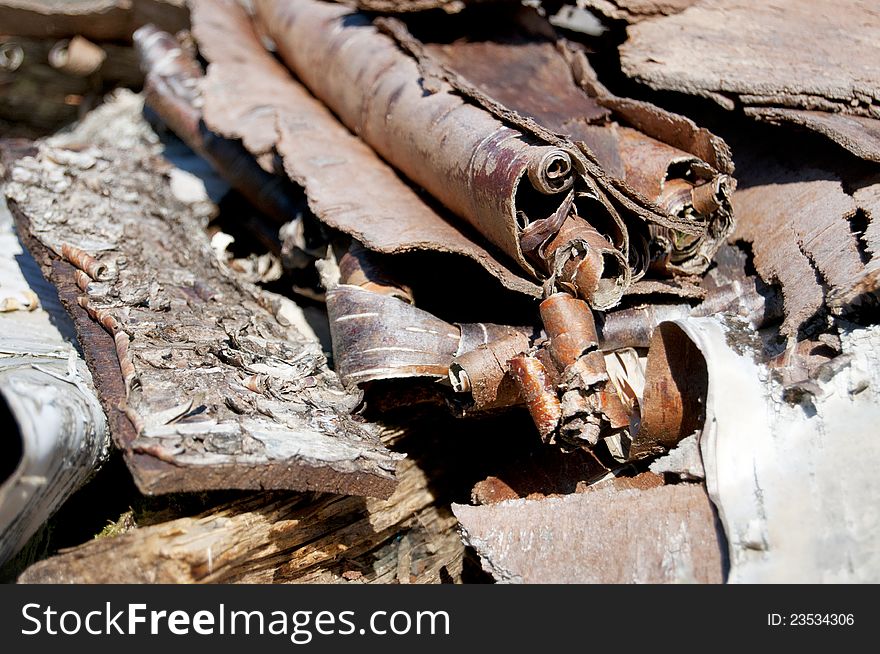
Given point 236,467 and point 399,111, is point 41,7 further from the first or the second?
point 236,467

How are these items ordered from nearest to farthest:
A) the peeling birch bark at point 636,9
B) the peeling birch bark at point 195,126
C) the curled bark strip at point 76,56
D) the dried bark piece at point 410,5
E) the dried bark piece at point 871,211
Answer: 1. the dried bark piece at point 871,211
2. the peeling birch bark at point 636,9
3. the dried bark piece at point 410,5
4. the peeling birch bark at point 195,126
5. the curled bark strip at point 76,56

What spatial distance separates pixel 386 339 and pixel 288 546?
0.60 metres

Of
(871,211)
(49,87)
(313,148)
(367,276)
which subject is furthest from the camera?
(49,87)

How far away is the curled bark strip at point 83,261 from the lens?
245 centimetres

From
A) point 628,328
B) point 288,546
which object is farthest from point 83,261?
point 628,328

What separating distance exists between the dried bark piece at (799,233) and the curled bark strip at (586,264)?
427 mm

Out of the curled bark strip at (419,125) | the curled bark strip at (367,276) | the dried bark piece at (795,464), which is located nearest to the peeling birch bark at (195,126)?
the curled bark strip at (419,125)

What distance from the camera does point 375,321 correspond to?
2.26 m

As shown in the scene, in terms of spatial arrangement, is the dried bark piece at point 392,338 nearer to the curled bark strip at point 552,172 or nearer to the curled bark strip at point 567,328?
the curled bark strip at point 567,328

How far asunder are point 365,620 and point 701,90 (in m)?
1.86

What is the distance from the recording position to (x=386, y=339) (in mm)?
2229

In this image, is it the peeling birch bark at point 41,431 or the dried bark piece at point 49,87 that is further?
the dried bark piece at point 49,87

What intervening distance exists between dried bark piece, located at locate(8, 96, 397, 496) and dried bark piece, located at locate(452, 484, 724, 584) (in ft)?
1.00

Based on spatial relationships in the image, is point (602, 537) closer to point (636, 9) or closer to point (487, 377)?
point (487, 377)
